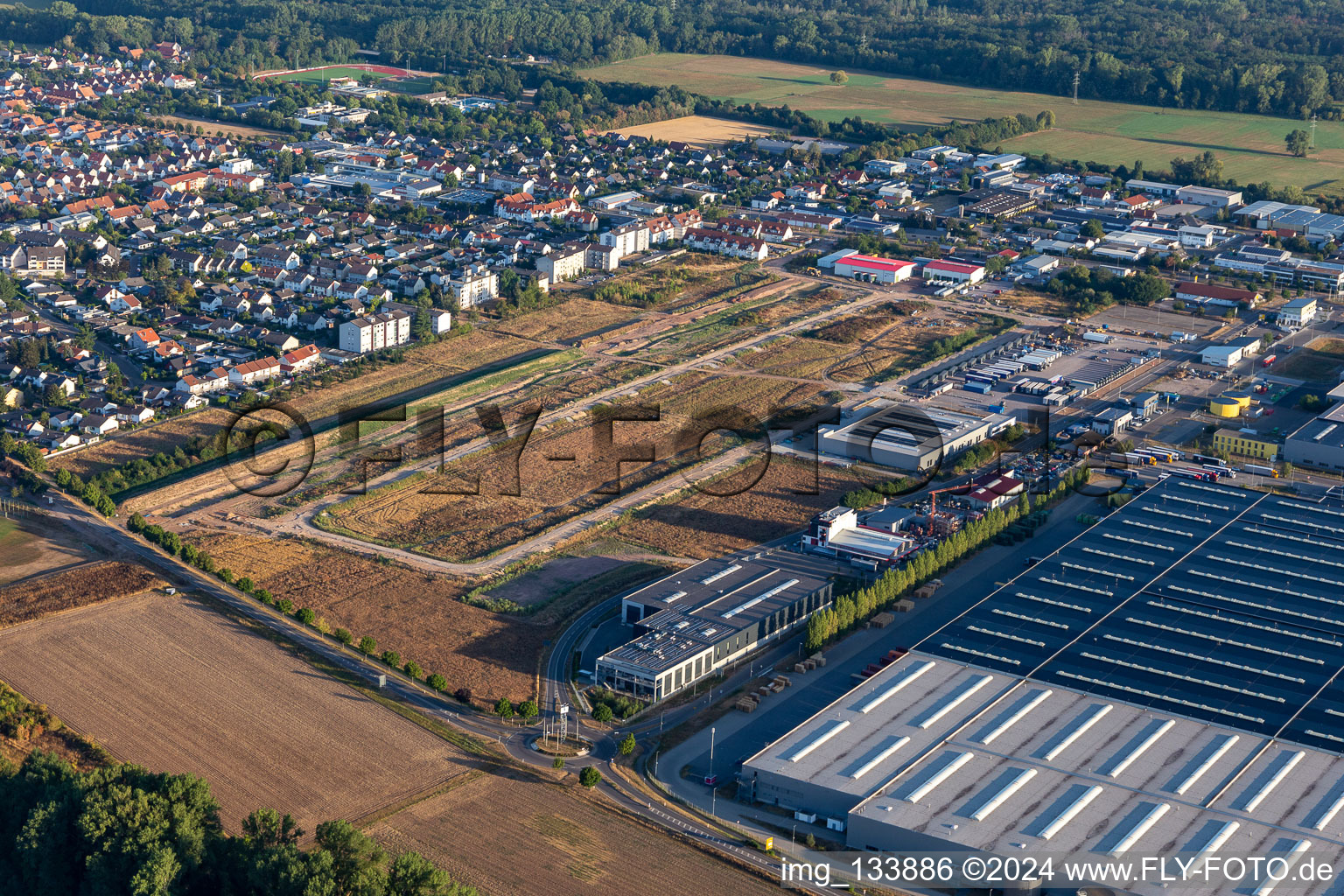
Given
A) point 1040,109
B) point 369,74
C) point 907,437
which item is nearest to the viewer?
point 907,437

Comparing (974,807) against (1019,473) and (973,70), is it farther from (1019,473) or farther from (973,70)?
(973,70)

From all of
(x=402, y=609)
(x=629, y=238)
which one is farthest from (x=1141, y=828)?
(x=629, y=238)

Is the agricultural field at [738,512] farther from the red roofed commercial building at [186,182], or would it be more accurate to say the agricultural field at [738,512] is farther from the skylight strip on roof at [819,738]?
the red roofed commercial building at [186,182]

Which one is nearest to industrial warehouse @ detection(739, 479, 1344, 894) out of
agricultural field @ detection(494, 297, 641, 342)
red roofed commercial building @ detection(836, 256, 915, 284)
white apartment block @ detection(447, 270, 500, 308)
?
agricultural field @ detection(494, 297, 641, 342)

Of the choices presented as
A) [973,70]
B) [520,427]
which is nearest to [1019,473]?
[520,427]

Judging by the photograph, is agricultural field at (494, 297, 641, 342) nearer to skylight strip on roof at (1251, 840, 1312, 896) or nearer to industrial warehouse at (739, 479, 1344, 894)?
Result: industrial warehouse at (739, 479, 1344, 894)

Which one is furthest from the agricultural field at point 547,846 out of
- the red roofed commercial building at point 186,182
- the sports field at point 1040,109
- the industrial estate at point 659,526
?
the sports field at point 1040,109

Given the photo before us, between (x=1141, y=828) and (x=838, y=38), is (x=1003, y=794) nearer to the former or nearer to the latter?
(x=1141, y=828)
